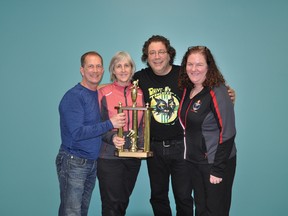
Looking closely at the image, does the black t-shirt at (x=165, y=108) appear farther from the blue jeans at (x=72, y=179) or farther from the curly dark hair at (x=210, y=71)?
the blue jeans at (x=72, y=179)

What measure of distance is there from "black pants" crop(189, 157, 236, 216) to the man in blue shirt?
55 cm

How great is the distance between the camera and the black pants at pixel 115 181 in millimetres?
1826

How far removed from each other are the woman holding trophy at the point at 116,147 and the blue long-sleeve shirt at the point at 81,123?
0.20 ft

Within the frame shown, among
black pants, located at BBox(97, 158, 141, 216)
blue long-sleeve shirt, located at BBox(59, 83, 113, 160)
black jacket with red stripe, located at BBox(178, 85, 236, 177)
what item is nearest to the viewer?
black jacket with red stripe, located at BBox(178, 85, 236, 177)

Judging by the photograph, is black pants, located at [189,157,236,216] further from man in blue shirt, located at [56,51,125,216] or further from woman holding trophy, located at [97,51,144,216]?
man in blue shirt, located at [56,51,125,216]

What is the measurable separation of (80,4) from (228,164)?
5.60ft

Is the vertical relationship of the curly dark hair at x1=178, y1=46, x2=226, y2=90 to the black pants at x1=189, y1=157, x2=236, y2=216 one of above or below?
above

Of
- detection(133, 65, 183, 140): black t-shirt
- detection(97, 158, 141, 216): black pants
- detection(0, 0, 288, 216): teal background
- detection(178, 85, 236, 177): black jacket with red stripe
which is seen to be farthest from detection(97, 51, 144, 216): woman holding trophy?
detection(0, 0, 288, 216): teal background

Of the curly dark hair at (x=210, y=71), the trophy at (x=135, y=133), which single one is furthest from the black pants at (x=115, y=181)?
the curly dark hair at (x=210, y=71)

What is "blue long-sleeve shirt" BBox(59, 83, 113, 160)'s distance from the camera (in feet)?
5.53

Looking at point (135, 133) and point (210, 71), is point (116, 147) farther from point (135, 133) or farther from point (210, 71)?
point (210, 71)
